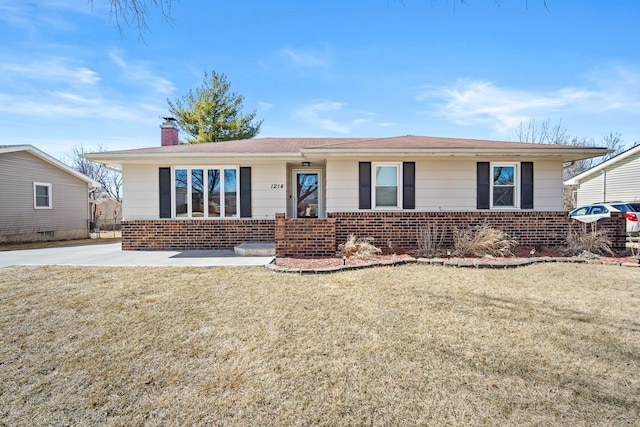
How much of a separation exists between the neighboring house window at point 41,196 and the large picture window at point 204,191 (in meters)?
10.7

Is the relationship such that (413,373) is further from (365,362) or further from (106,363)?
(106,363)

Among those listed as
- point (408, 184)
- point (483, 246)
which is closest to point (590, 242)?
point (483, 246)

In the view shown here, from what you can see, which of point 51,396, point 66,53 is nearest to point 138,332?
point 51,396

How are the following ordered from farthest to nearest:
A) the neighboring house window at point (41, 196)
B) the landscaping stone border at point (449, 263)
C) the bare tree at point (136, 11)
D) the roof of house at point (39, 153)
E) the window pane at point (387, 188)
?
1. the neighboring house window at point (41, 196)
2. the roof of house at point (39, 153)
3. the window pane at point (387, 188)
4. the landscaping stone border at point (449, 263)
5. the bare tree at point (136, 11)

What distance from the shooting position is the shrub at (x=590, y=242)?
777cm

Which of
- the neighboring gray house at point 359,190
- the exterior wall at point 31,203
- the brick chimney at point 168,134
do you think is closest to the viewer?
the neighboring gray house at point 359,190

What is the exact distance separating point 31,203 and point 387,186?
16.6m

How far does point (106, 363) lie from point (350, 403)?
7.36 feet

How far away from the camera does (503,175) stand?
30.3 ft

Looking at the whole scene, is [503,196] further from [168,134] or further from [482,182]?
[168,134]

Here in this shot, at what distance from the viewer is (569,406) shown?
2.23 metres

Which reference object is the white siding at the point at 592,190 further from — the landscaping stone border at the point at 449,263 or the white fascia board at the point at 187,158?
the white fascia board at the point at 187,158

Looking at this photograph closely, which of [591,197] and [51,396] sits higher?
[591,197]

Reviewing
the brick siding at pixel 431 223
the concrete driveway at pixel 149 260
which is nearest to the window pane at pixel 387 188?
the brick siding at pixel 431 223
